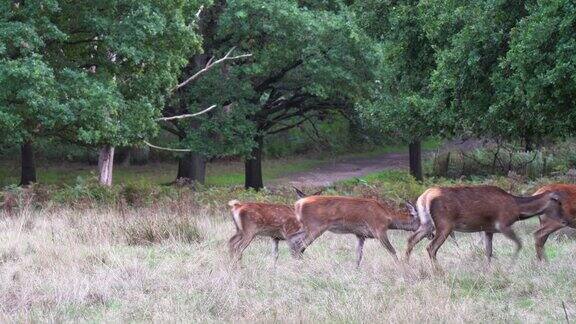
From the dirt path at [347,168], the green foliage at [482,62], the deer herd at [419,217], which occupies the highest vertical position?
the green foliage at [482,62]

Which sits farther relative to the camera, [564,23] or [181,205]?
[181,205]

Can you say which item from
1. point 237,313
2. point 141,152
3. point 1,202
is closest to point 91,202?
point 1,202

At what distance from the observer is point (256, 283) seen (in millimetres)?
8539

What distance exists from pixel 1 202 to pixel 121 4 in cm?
582

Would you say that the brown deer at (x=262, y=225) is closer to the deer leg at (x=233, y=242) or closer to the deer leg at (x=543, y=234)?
the deer leg at (x=233, y=242)

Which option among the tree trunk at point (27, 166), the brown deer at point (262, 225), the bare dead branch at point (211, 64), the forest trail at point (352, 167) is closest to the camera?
the brown deer at point (262, 225)

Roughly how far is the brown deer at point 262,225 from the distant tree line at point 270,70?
4136 millimetres

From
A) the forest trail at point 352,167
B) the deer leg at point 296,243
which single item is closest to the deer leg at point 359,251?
the deer leg at point 296,243

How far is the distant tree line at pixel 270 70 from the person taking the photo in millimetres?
13132

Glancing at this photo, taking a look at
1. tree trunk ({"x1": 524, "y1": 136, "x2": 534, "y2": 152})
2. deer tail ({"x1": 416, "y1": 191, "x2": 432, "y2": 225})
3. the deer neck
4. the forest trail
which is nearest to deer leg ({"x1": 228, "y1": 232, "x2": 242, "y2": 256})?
deer tail ({"x1": 416, "y1": 191, "x2": 432, "y2": 225})

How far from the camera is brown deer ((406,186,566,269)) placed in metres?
9.87

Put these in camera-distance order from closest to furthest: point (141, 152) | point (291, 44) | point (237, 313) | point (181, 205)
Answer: point (237, 313)
point (181, 205)
point (291, 44)
point (141, 152)

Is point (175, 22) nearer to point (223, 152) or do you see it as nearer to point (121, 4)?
point (121, 4)

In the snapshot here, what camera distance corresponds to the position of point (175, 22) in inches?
786
